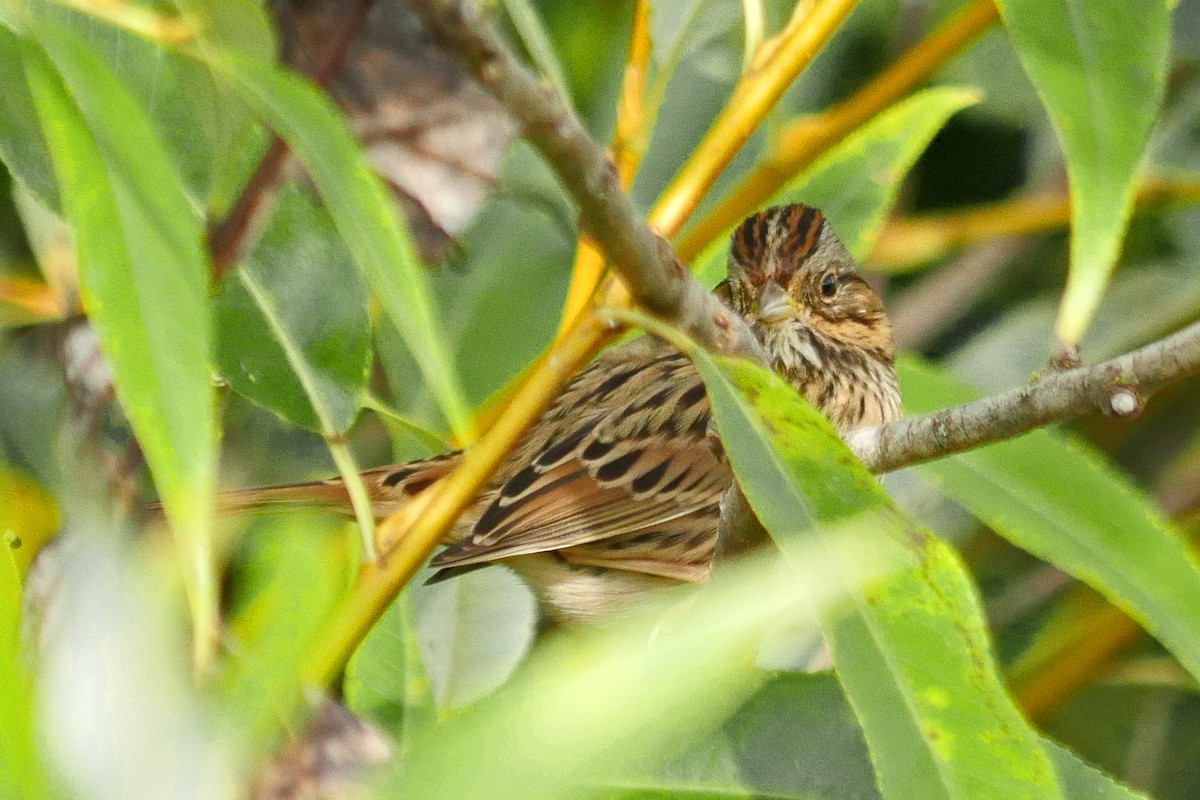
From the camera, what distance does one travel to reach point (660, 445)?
2623 mm

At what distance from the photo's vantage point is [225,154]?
1186mm

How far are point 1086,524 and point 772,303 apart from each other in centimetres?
117

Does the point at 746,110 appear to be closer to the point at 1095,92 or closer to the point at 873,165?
the point at 1095,92

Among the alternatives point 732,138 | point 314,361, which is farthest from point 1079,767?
point 314,361

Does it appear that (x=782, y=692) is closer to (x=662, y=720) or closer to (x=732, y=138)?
(x=732, y=138)

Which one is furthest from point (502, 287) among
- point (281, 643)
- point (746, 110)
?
point (281, 643)

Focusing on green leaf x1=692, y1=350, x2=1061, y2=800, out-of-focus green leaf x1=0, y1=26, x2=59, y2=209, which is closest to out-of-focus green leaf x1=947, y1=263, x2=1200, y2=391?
green leaf x1=692, y1=350, x2=1061, y2=800

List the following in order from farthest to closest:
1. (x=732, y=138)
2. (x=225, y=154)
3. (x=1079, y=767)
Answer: (x=732, y=138) < (x=1079, y=767) < (x=225, y=154)

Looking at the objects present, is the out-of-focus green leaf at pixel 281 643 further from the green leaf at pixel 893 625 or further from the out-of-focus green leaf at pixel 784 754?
the out-of-focus green leaf at pixel 784 754

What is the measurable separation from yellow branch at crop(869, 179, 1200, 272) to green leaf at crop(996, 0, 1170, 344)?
1139mm

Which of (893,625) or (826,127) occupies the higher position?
(826,127)

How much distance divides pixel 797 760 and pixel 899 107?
3.26 ft

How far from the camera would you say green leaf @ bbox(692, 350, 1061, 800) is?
990mm

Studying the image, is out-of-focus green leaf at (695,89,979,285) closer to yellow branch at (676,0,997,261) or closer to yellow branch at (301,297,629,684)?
yellow branch at (676,0,997,261)
